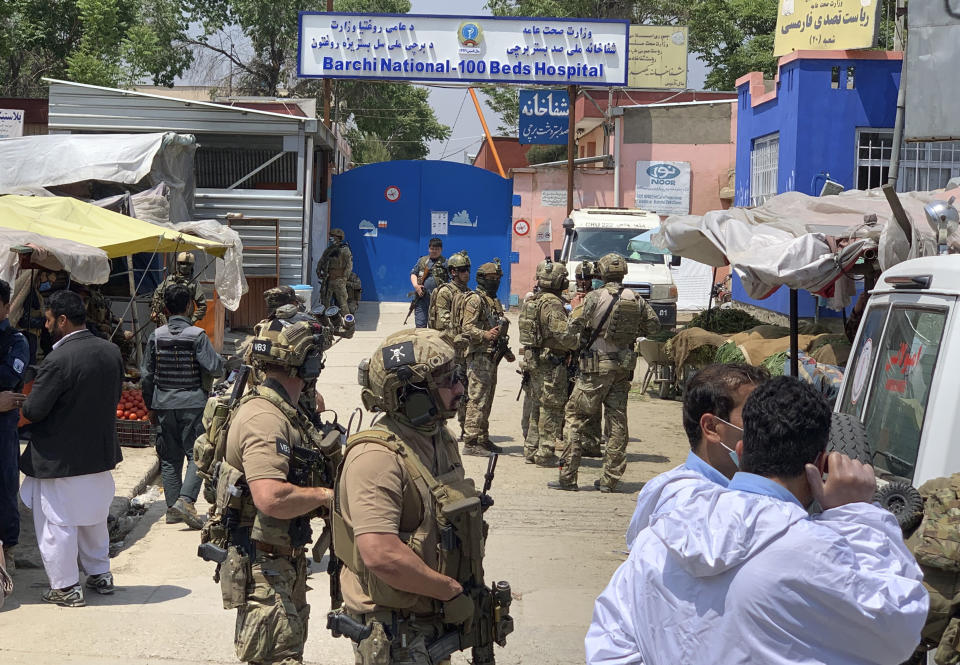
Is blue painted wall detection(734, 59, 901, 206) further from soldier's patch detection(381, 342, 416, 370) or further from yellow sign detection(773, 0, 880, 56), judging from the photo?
soldier's patch detection(381, 342, 416, 370)

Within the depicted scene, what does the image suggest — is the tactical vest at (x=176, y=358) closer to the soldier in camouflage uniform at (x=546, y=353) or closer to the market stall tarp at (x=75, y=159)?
the soldier in camouflage uniform at (x=546, y=353)

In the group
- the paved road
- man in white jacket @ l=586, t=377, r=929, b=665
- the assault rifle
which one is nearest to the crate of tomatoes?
the paved road

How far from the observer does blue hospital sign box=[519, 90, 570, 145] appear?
2580cm

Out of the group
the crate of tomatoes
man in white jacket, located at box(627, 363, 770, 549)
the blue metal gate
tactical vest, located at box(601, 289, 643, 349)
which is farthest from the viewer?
the blue metal gate

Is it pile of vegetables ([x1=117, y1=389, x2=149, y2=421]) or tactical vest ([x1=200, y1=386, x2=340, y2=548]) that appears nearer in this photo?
tactical vest ([x1=200, y1=386, x2=340, y2=548])

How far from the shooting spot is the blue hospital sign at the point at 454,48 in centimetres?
2108

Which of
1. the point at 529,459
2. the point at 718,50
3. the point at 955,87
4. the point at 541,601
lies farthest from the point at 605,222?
the point at 718,50

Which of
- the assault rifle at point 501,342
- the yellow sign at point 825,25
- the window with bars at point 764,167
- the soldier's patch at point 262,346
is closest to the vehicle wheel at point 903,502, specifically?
the soldier's patch at point 262,346

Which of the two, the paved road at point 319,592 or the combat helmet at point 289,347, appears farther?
the paved road at point 319,592

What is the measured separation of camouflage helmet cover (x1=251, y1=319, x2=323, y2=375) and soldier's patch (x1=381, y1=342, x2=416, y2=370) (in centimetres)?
92

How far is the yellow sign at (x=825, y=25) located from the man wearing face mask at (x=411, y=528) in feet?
49.7

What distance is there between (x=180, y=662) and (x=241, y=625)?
1.63 metres

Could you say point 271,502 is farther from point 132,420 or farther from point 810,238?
point 132,420

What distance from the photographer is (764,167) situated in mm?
18812
